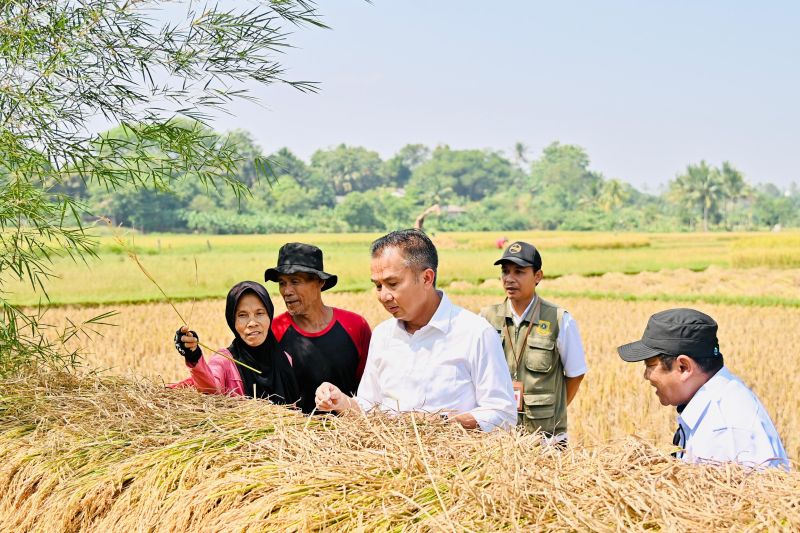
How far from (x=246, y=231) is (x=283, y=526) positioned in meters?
64.2

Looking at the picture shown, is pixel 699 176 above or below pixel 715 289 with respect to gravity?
above

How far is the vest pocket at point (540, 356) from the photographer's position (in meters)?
5.04

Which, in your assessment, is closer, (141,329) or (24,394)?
(24,394)

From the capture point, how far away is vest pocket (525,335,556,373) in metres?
5.04

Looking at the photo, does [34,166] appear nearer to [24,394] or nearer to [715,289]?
[24,394]

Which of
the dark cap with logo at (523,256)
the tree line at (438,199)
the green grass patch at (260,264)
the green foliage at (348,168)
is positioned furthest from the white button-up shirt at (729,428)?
the green foliage at (348,168)

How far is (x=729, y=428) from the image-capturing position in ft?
9.84

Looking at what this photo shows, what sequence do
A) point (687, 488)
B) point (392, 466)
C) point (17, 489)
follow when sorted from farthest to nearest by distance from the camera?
point (17, 489)
point (392, 466)
point (687, 488)

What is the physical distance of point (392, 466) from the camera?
271 cm

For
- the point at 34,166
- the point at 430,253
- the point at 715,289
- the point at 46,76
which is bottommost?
the point at 715,289

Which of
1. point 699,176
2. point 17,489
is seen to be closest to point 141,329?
point 17,489

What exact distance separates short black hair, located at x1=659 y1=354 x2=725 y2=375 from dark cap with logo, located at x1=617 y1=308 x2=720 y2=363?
0.01 metres

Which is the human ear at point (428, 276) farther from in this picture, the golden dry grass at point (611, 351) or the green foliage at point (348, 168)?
the green foliage at point (348, 168)

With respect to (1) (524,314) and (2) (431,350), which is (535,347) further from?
(2) (431,350)
